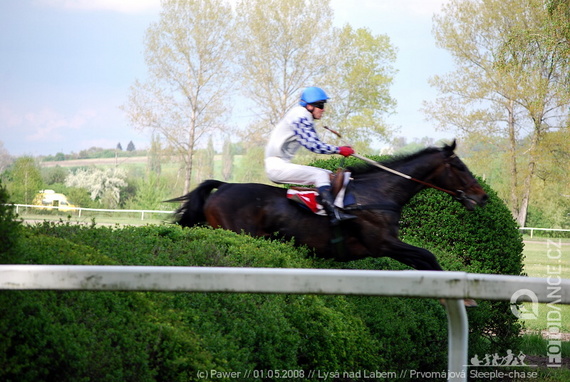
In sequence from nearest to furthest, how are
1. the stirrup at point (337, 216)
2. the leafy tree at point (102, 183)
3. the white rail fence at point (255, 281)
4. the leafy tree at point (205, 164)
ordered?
1. the white rail fence at point (255, 281)
2. the stirrup at point (337, 216)
3. the leafy tree at point (102, 183)
4. the leafy tree at point (205, 164)

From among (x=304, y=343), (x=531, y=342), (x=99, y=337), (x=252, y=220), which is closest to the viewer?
(x=99, y=337)

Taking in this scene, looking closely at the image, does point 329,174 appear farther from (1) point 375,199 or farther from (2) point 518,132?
(2) point 518,132

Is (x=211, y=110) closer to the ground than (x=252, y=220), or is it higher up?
higher up

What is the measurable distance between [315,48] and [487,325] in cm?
2991

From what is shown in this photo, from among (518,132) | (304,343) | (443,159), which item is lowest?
(304,343)

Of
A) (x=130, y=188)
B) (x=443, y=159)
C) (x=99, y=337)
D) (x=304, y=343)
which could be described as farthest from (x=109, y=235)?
(x=130, y=188)

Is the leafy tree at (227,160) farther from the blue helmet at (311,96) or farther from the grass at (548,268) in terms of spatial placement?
the blue helmet at (311,96)

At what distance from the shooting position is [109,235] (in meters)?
4.16

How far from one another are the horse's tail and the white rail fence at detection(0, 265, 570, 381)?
181 inches

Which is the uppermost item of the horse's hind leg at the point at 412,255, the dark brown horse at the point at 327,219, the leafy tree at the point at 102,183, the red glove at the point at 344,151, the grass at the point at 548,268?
the red glove at the point at 344,151

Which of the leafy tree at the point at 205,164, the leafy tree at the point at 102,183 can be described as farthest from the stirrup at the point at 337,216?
the leafy tree at the point at 205,164

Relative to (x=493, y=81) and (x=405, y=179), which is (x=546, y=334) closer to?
(x=405, y=179)

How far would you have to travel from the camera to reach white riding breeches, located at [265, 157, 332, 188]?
639cm

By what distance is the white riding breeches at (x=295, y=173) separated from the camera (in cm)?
639
